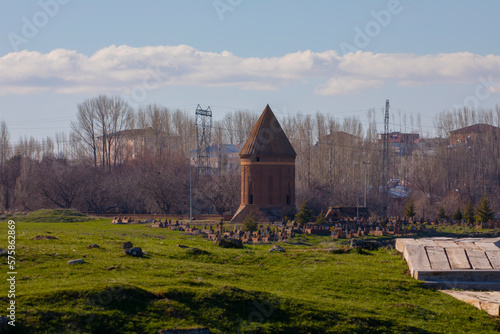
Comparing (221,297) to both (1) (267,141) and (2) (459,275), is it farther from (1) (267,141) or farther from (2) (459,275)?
(1) (267,141)

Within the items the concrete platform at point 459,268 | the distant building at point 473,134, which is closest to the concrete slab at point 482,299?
the concrete platform at point 459,268

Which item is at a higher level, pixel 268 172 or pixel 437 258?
pixel 268 172

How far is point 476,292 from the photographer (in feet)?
38.4

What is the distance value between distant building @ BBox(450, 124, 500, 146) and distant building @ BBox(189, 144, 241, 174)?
25317 mm

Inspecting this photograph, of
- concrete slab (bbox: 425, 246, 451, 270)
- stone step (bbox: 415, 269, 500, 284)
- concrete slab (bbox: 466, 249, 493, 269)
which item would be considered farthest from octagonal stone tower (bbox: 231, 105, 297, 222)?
stone step (bbox: 415, 269, 500, 284)

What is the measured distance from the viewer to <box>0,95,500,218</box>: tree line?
5169 cm

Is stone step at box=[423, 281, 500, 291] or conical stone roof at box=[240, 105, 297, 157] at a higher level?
conical stone roof at box=[240, 105, 297, 157]

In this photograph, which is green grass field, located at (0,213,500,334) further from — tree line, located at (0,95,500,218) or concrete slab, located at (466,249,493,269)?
tree line, located at (0,95,500,218)

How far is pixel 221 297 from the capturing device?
9.92 metres

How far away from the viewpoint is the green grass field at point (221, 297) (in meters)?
8.96

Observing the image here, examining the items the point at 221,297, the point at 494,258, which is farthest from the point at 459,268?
the point at 221,297

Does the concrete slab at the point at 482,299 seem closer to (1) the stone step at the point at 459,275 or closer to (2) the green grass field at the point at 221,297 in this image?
(2) the green grass field at the point at 221,297

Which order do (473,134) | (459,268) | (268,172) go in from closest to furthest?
(459,268) → (268,172) → (473,134)

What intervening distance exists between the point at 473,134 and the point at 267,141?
32250mm
